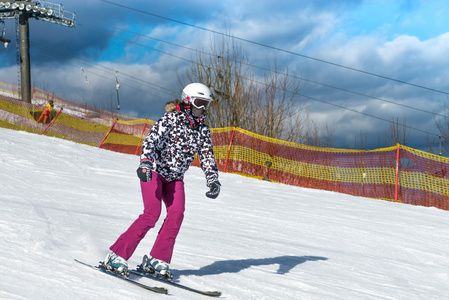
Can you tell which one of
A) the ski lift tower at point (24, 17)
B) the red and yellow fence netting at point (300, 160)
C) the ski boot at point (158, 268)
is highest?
the ski lift tower at point (24, 17)

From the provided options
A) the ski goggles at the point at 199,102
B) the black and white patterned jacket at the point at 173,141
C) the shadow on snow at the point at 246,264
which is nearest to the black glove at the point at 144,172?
the black and white patterned jacket at the point at 173,141

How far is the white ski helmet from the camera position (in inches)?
179

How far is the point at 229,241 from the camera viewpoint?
7.09 meters

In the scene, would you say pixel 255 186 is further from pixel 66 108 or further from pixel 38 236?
pixel 66 108

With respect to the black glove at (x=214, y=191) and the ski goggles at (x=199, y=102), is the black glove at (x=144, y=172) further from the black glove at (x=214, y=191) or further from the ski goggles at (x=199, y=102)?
the ski goggles at (x=199, y=102)

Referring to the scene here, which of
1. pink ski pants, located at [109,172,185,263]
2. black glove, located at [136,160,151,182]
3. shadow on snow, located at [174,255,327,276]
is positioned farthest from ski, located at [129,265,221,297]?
black glove, located at [136,160,151,182]

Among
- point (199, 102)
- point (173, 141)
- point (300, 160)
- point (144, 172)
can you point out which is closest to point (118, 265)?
point (144, 172)

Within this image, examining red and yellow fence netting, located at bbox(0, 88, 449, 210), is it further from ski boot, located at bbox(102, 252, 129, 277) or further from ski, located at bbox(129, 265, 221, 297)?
ski boot, located at bbox(102, 252, 129, 277)

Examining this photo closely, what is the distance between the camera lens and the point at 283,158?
19.1 meters

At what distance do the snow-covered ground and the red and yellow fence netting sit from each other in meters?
2.40

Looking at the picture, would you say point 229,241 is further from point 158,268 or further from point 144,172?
point 144,172

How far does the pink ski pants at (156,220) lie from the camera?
169 inches

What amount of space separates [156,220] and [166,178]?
1.28 ft

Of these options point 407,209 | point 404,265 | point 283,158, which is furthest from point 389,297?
point 283,158
